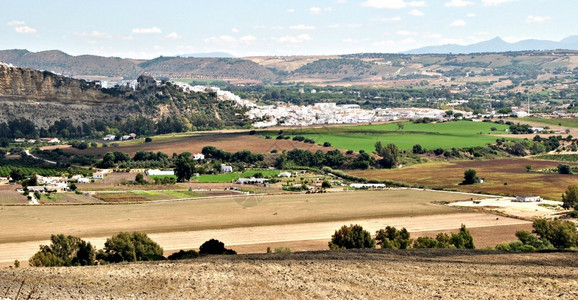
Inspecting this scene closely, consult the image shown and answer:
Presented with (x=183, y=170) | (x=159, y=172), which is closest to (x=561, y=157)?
(x=183, y=170)

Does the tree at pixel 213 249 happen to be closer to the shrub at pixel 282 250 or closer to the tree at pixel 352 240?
the shrub at pixel 282 250

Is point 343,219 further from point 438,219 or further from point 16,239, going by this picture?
point 16,239

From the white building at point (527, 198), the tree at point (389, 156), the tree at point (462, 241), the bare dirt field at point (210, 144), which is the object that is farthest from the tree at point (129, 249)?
the bare dirt field at point (210, 144)

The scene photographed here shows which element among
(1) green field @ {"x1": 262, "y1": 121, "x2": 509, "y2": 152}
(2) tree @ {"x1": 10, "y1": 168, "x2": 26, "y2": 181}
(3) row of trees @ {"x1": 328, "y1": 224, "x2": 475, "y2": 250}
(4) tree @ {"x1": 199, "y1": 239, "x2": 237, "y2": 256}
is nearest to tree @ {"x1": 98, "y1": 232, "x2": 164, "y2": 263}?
(4) tree @ {"x1": 199, "y1": 239, "x2": 237, "y2": 256}

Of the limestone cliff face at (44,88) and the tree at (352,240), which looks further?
the limestone cliff face at (44,88)

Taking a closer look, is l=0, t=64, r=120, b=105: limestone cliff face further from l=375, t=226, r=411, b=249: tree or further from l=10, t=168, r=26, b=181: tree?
l=375, t=226, r=411, b=249: tree

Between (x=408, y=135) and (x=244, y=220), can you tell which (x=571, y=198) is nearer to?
(x=244, y=220)
